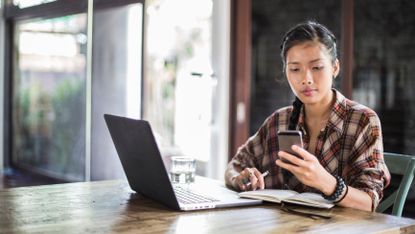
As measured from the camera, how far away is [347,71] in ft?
10.4

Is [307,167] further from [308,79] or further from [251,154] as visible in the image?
[251,154]

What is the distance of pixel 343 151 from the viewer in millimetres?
1687

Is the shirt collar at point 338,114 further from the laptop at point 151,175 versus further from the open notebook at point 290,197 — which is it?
the laptop at point 151,175

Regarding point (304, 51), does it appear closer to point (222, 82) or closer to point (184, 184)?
point (184, 184)

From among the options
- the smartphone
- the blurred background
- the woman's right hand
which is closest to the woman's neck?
the woman's right hand

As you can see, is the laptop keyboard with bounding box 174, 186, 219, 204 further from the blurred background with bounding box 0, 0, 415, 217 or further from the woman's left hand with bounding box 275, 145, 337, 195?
the blurred background with bounding box 0, 0, 415, 217

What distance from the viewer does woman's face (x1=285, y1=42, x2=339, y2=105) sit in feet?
5.54

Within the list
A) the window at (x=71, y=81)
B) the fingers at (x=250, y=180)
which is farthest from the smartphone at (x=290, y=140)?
the window at (x=71, y=81)

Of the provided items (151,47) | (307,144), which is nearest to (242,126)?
(151,47)

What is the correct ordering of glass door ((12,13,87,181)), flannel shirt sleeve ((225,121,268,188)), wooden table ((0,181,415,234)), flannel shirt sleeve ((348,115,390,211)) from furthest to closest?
glass door ((12,13,87,181)), flannel shirt sleeve ((225,121,268,188)), flannel shirt sleeve ((348,115,390,211)), wooden table ((0,181,415,234))

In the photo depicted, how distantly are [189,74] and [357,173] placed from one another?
90.0 inches

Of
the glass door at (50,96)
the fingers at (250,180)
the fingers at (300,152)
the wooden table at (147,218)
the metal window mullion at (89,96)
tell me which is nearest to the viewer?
the wooden table at (147,218)

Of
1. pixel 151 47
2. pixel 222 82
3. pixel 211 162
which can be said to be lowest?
pixel 211 162

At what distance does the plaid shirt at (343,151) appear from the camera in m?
1.57
